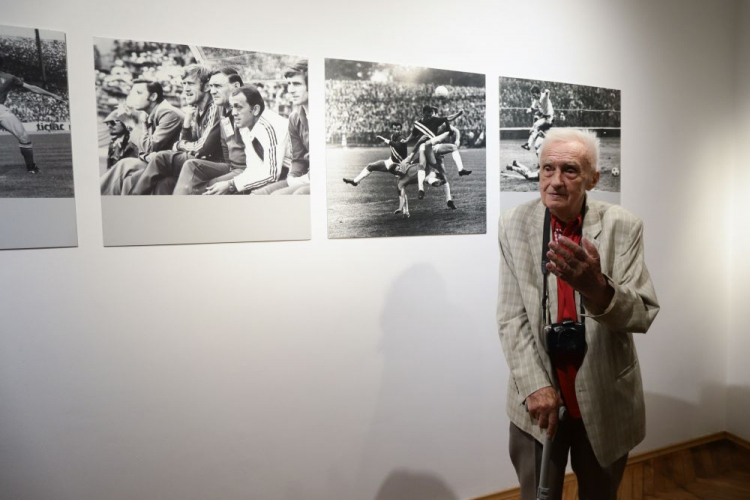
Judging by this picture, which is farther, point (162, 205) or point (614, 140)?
point (614, 140)

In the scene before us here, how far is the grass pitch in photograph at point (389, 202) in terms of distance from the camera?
2.26m

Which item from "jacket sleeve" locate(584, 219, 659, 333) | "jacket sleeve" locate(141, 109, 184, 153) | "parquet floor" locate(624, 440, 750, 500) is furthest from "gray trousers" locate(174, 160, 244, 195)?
"parquet floor" locate(624, 440, 750, 500)

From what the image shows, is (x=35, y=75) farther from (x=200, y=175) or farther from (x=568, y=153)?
(x=568, y=153)

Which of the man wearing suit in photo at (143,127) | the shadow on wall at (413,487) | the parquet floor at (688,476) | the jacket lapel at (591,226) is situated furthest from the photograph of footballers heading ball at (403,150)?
Result: the parquet floor at (688,476)

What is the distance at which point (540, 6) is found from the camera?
2633 millimetres

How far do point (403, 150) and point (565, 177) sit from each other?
3.24 ft

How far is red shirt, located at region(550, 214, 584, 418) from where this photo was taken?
1.55 m

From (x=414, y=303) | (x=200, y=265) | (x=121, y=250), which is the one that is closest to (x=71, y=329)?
(x=121, y=250)

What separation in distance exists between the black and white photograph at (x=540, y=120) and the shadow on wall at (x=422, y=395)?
0.78m

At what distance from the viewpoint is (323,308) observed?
7.46 feet

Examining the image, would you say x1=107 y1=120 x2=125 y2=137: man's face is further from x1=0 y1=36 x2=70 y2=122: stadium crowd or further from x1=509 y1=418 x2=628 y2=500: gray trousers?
x1=509 y1=418 x2=628 y2=500: gray trousers

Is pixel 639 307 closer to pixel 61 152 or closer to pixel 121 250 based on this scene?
pixel 121 250

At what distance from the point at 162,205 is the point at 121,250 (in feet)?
0.82

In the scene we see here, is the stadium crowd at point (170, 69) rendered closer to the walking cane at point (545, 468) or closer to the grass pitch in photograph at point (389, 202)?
the grass pitch in photograph at point (389, 202)
